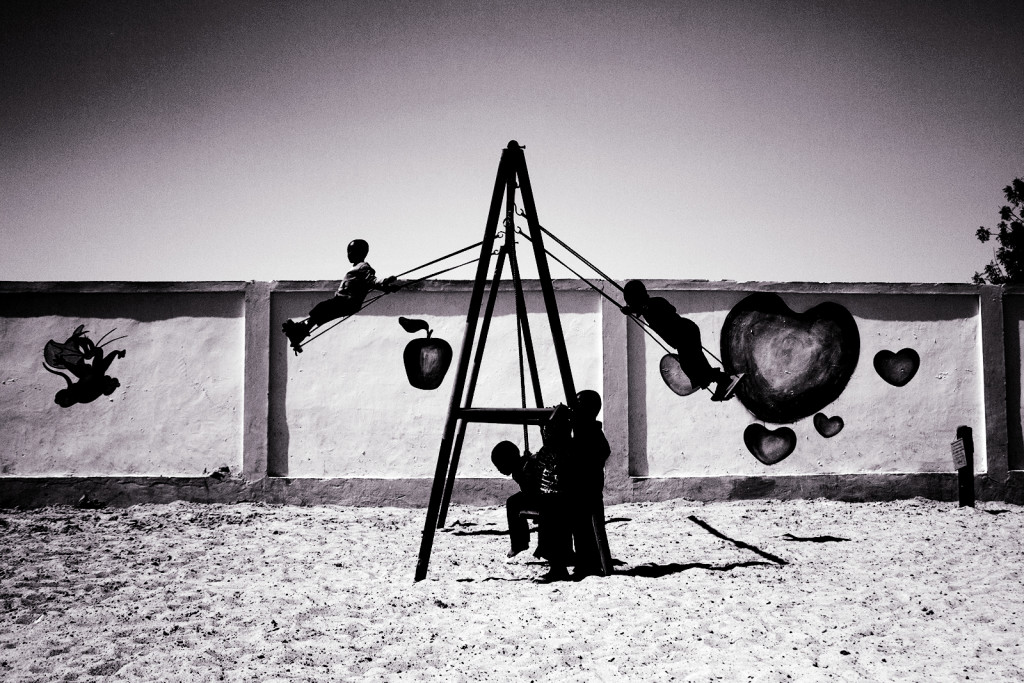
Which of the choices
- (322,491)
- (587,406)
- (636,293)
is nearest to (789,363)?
(636,293)

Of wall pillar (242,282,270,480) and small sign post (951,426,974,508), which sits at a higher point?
wall pillar (242,282,270,480)

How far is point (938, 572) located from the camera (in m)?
4.97

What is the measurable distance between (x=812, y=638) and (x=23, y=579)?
5.15 m

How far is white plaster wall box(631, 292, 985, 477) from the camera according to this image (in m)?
7.33

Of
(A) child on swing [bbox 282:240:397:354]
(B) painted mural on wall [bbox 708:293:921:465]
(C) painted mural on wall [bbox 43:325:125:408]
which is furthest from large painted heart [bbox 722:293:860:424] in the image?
(C) painted mural on wall [bbox 43:325:125:408]

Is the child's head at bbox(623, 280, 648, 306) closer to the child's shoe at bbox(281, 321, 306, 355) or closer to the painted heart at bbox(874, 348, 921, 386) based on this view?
the painted heart at bbox(874, 348, 921, 386)

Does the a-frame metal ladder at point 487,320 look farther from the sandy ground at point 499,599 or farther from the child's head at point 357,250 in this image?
the child's head at point 357,250

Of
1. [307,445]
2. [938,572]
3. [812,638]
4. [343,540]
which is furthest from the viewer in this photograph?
[307,445]

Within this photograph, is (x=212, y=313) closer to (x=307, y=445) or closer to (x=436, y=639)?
(x=307, y=445)

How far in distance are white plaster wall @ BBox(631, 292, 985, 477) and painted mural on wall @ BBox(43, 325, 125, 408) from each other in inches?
217

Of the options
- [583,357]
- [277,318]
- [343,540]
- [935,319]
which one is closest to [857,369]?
[935,319]

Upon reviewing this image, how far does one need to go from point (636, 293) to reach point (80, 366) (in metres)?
5.74

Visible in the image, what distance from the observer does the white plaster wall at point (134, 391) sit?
286 inches

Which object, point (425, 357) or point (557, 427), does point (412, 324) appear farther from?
point (557, 427)
